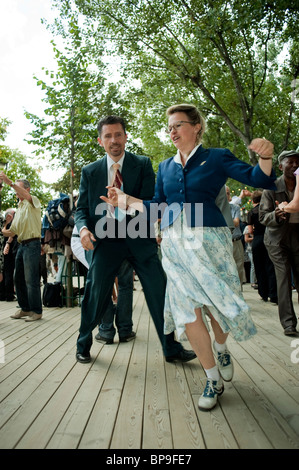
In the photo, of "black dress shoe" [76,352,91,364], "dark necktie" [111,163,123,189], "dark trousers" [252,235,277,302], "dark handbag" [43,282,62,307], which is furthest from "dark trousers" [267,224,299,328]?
"dark handbag" [43,282,62,307]

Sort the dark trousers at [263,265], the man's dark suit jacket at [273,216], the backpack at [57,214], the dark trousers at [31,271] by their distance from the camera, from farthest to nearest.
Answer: the backpack at [57,214] < the dark trousers at [263,265] < the dark trousers at [31,271] < the man's dark suit jacket at [273,216]

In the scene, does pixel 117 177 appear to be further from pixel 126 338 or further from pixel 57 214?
pixel 57 214

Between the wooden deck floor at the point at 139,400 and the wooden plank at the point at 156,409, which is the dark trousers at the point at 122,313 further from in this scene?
the wooden plank at the point at 156,409

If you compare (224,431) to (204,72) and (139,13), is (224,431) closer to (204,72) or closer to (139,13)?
(139,13)

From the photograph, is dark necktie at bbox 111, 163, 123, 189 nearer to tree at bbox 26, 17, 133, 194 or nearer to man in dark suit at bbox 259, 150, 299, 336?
man in dark suit at bbox 259, 150, 299, 336

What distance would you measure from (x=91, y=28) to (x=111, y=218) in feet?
49.2

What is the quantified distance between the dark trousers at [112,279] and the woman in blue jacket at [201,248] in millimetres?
775

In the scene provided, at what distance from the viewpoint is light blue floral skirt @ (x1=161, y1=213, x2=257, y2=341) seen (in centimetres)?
290

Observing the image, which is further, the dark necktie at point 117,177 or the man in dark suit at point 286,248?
the man in dark suit at point 286,248

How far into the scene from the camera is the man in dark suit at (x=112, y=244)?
417 cm

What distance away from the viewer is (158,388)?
342cm

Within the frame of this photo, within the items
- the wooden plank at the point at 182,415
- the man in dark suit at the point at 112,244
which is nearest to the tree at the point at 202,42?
the man in dark suit at the point at 112,244
